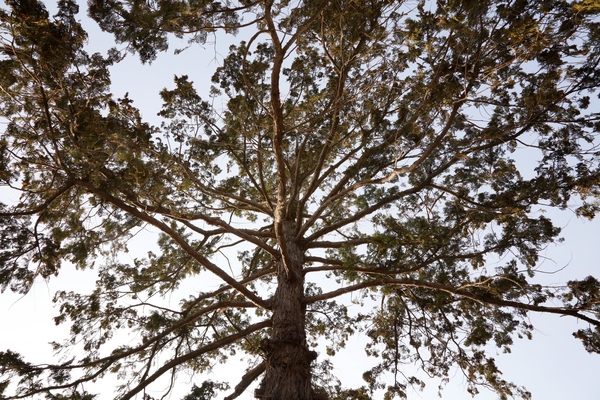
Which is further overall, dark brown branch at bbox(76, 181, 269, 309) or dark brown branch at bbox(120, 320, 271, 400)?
dark brown branch at bbox(120, 320, 271, 400)

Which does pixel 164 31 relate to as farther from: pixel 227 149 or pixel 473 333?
pixel 473 333

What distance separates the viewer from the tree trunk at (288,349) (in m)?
3.96

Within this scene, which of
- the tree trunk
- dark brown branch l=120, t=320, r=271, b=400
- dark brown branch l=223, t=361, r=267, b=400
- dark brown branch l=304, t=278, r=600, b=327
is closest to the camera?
the tree trunk

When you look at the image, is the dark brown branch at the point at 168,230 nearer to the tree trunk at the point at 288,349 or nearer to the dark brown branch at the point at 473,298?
the tree trunk at the point at 288,349

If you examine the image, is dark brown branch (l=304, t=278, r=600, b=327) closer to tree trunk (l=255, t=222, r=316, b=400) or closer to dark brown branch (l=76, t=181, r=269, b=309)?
tree trunk (l=255, t=222, r=316, b=400)

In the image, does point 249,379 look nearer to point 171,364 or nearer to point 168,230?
point 171,364

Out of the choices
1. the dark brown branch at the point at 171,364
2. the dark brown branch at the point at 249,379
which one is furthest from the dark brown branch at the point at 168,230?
the dark brown branch at the point at 249,379

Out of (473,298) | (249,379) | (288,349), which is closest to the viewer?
(288,349)

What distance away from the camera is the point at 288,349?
4.34m

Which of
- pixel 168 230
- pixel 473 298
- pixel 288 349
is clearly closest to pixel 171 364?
pixel 288 349

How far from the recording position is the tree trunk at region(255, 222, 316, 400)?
3.96m

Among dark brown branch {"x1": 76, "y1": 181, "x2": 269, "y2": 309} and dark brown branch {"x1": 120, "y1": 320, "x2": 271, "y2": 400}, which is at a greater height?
dark brown branch {"x1": 76, "y1": 181, "x2": 269, "y2": 309}

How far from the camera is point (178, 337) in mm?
6094

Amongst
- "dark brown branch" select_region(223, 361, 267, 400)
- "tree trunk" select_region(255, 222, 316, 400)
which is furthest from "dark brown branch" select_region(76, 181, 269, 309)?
"dark brown branch" select_region(223, 361, 267, 400)
